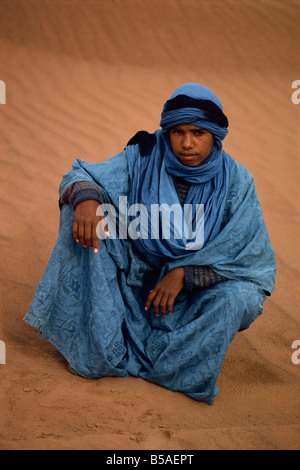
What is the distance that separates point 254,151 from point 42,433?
576 centimetres

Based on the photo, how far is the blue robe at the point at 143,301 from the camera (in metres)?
3.08

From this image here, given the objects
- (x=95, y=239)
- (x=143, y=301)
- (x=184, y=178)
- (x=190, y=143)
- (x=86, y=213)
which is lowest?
(x=143, y=301)

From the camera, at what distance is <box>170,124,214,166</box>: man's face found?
10.6 feet

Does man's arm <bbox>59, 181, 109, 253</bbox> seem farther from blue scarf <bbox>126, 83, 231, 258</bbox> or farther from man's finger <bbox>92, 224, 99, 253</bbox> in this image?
blue scarf <bbox>126, 83, 231, 258</bbox>

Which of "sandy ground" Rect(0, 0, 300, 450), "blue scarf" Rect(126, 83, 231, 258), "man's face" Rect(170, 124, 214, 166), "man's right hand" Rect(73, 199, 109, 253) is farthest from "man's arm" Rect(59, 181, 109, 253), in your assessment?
"sandy ground" Rect(0, 0, 300, 450)

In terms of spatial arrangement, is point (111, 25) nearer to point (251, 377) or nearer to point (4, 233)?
point (4, 233)

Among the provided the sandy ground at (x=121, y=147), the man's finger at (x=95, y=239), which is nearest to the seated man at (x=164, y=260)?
the man's finger at (x=95, y=239)

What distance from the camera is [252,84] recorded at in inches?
374

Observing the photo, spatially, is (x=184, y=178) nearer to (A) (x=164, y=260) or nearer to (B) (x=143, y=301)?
(A) (x=164, y=260)

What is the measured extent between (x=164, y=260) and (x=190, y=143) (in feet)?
2.34

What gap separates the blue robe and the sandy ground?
13cm

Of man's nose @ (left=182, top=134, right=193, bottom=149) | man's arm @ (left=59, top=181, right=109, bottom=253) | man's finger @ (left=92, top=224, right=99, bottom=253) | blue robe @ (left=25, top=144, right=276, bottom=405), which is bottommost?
blue robe @ (left=25, top=144, right=276, bottom=405)

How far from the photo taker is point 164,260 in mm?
3455

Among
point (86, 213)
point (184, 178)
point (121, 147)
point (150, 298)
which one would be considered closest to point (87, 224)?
point (86, 213)
